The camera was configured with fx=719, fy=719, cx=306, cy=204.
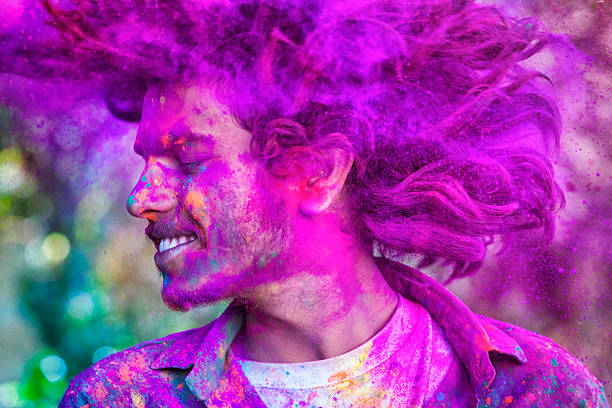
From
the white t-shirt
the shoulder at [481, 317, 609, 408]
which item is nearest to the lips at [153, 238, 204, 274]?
the white t-shirt

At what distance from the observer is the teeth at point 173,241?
5.10 feet

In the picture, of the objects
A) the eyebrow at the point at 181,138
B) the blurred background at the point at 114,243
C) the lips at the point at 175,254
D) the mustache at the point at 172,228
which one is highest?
the eyebrow at the point at 181,138

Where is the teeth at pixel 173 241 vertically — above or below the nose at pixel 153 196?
below

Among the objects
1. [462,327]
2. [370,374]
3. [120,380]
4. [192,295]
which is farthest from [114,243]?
[462,327]

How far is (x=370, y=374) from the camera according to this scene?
5.12 ft

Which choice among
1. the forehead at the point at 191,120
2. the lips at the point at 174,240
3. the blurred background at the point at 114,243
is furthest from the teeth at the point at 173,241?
the blurred background at the point at 114,243

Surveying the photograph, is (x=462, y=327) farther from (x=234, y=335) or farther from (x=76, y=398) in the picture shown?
(x=76, y=398)

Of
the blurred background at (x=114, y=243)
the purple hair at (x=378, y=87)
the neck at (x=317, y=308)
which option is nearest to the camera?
the purple hair at (x=378, y=87)

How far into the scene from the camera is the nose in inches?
60.5

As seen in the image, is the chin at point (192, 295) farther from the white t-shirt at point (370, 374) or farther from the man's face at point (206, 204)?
the white t-shirt at point (370, 374)

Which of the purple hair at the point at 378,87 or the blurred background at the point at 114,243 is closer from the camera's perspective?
the purple hair at the point at 378,87

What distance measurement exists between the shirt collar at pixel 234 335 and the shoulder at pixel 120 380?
0.02m

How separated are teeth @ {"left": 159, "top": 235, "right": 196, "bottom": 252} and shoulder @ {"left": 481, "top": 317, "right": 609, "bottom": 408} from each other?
2.31ft

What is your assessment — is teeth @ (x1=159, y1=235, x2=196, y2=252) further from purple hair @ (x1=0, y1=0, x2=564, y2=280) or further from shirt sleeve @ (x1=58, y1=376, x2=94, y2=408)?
shirt sleeve @ (x1=58, y1=376, x2=94, y2=408)
